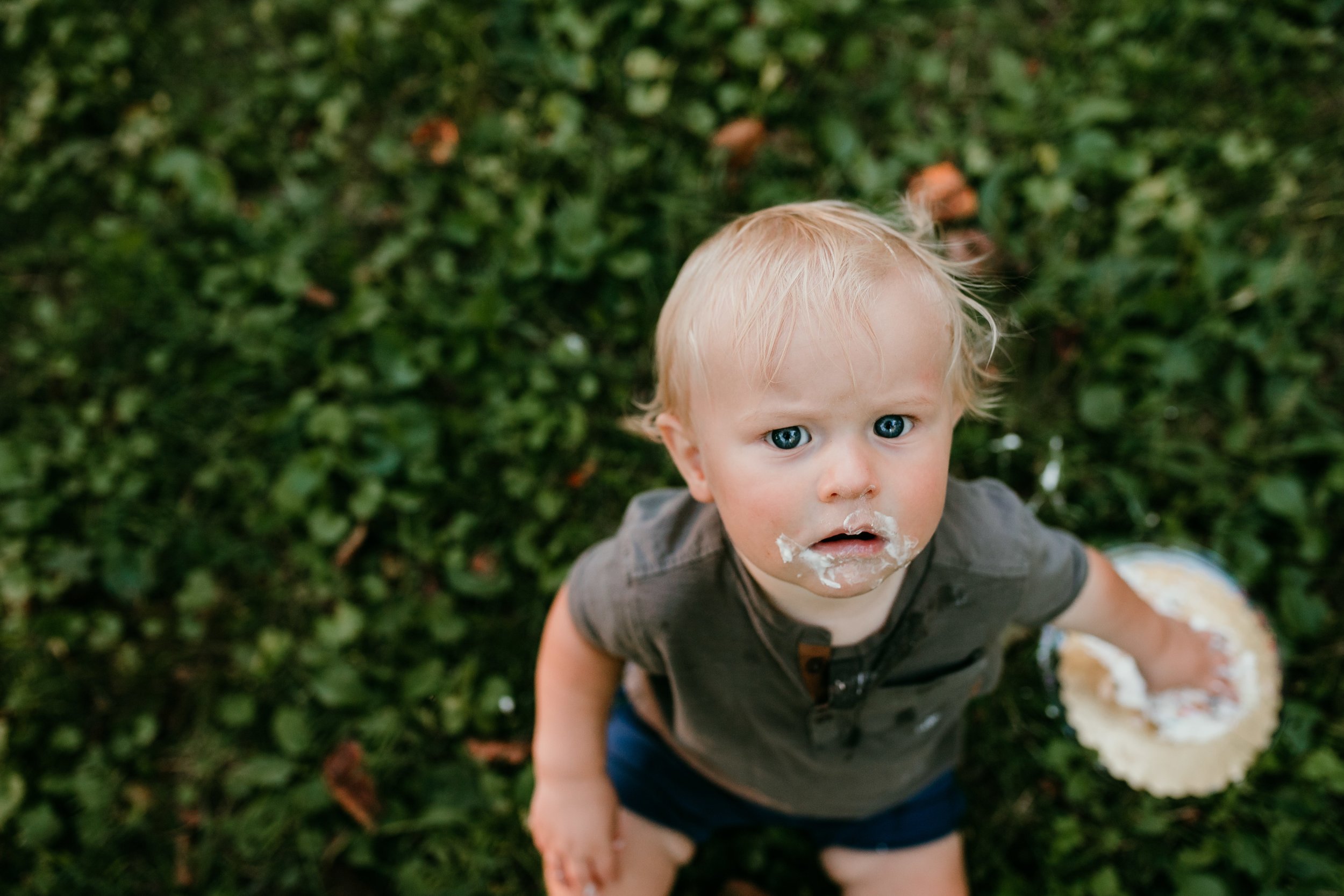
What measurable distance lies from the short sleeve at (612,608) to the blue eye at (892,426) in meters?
0.45

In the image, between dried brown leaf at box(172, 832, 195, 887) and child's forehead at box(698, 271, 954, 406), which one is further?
dried brown leaf at box(172, 832, 195, 887)

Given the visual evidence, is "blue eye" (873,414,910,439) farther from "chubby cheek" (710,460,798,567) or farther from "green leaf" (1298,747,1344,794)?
"green leaf" (1298,747,1344,794)

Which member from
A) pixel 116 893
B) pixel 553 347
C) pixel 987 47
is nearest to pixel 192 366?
pixel 553 347

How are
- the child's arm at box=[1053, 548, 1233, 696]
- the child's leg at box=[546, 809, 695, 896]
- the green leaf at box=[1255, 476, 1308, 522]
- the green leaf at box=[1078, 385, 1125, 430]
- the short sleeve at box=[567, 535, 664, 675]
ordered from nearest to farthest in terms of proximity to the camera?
the short sleeve at box=[567, 535, 664, 675], the child's arm at box=[1053, 548, 1233, 696], the child's leg at box=[546, 809, 695, 896], the green leaf at box=[1255, 476, 1308, 522], the green leaf at box=[1078, 385, 1125, 430]

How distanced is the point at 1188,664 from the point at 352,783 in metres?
1.72

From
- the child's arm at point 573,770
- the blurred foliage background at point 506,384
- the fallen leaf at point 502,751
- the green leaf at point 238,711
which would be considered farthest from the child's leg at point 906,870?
A: the green leaf at point 238,711

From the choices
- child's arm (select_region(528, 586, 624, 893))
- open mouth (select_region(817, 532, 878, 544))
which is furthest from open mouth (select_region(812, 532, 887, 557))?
child's arm (select_region(528, 586, 624, 893))

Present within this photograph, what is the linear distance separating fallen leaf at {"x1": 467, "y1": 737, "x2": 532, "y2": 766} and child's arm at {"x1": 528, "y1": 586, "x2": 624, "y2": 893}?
0.41m

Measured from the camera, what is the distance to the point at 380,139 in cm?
242

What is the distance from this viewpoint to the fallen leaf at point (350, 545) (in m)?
2.14

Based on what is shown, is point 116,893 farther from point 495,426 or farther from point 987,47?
point 987,47

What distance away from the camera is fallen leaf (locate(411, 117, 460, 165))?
238 centimetres

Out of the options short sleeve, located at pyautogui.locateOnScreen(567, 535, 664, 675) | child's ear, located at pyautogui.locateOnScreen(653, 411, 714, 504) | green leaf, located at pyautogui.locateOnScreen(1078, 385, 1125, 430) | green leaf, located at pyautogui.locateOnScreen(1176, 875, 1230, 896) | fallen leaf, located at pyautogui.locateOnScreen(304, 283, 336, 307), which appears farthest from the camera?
fallen leaf, located at pyautogui.locateOnScreen(304, 283, 336, 307)

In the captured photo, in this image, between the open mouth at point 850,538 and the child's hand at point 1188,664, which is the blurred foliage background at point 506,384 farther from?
the open mouth at point 850,538
